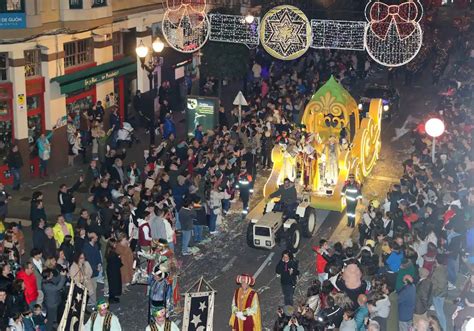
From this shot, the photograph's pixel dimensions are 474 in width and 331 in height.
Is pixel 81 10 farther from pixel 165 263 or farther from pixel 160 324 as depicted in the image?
pixel 160 324

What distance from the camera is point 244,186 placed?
72.1ft

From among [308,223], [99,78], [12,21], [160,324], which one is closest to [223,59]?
[99,78]

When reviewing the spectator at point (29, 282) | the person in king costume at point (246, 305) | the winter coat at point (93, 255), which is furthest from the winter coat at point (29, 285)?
the person in king costume at point (246, 305)

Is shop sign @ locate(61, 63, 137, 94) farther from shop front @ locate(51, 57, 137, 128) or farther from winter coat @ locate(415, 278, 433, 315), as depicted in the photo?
winter coat @ locate(415, 278, 433, 315)

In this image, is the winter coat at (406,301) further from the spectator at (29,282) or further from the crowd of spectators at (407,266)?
the spectator at (29,282)

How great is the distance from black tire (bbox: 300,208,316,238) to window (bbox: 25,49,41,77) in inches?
422

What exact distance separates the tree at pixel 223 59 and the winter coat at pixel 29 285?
2020cm

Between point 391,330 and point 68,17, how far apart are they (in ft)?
56.8

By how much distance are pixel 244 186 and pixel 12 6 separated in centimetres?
898

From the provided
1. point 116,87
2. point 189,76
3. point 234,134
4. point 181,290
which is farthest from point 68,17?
point 181,290

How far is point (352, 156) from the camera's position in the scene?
76.0 ft

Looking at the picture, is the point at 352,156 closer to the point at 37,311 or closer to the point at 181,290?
the point at 181,290

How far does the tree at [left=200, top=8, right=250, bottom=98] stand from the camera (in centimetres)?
3403

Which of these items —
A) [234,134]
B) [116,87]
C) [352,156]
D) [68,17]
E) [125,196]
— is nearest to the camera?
[125,196]
